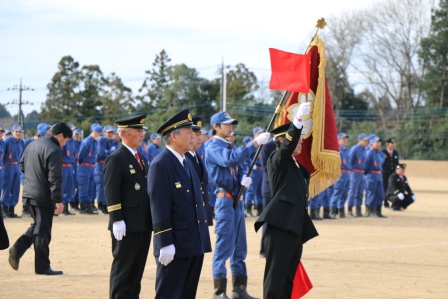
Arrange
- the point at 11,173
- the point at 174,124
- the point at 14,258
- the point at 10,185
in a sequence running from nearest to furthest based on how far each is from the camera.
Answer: the point at 174,124, the point at 14,258, the point at 10,185, the point at 11,173

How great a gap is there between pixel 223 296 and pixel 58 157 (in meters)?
2.96

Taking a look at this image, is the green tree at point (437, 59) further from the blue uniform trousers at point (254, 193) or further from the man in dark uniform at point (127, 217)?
the man in dark uniform at point (127, 217)

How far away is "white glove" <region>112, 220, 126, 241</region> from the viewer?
8125 mm

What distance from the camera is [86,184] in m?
22.0

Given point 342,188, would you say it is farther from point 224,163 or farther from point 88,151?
point 224,163

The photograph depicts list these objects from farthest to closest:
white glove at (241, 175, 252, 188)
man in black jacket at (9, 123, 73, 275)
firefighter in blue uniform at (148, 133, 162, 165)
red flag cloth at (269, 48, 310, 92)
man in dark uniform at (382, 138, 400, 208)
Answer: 1. man in dark uniform at (382, 138, 400, 208)
2. firefighter in blue uniform at (148, 133, 162, 165)
3. man in black jacket at (9, 123, 73, 275)
4. red flag cloth at (269, 48, 310, 92)
5. white glove at (241, 175, 252, 188)

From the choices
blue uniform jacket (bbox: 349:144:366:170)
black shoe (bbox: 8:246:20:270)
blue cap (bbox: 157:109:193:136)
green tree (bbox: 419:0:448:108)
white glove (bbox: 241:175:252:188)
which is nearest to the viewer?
blue cap (bbox: 157:109:193:136)

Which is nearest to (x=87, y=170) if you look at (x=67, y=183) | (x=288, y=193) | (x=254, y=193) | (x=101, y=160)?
(x=101, y=160)

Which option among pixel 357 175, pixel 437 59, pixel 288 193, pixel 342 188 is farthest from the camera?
pixel 437 59

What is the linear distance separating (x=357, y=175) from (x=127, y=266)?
15.8 meters

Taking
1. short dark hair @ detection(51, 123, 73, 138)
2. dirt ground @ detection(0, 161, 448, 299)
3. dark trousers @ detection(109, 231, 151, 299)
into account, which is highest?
short dark hair @ detection(51, 123, 73, 138)

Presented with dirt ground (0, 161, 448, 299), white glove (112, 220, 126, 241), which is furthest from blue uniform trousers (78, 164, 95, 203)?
white glove (112, 220, 126, 241)

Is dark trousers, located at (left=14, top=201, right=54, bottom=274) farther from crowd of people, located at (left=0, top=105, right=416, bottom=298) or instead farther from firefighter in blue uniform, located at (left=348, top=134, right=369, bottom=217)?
firefighter in blue uniform, located at (left=348, top=134, right=369, bottom=217)

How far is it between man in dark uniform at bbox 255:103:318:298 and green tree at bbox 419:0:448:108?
57163 mm
